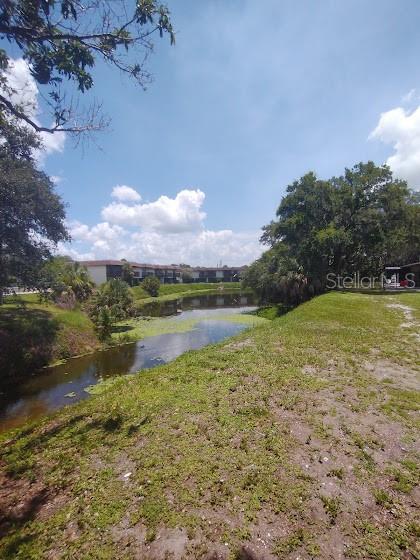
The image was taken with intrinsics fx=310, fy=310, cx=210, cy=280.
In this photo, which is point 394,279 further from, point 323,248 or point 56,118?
point 56,118

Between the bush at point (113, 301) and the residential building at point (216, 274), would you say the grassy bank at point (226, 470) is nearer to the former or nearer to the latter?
the bush at point (113, 301)

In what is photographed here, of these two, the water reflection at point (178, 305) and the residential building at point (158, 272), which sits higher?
the residential building at point (158, 272)

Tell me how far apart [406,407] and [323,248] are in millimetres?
22256

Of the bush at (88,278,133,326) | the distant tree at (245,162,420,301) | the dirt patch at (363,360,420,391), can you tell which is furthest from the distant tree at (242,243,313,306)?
the dirt patch at (363,360,420,391)

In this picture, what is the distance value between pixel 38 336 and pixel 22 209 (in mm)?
6845

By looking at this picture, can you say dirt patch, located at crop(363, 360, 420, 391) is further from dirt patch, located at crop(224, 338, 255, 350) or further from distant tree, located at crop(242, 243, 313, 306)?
distant tree, located at crop(242, 243, 313, 306)

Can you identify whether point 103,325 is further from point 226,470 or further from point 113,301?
point 226,470

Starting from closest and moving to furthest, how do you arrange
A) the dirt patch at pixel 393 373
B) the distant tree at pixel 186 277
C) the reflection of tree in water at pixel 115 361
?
the dirt patch at pixel 393 373, the reflection of tree in water at pixel 115 361, the distant tree at pixel 186 277

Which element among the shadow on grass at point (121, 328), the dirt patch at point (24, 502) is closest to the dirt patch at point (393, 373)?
the dirt patch at point (24, 502)

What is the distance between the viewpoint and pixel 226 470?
16.2ft

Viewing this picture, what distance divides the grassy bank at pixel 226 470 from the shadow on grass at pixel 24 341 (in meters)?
7.70

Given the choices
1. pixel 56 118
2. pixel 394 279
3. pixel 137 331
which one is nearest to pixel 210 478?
pixel 56 118

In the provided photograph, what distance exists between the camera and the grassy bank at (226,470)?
379cm

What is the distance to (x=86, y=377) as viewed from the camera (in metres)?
14.2
